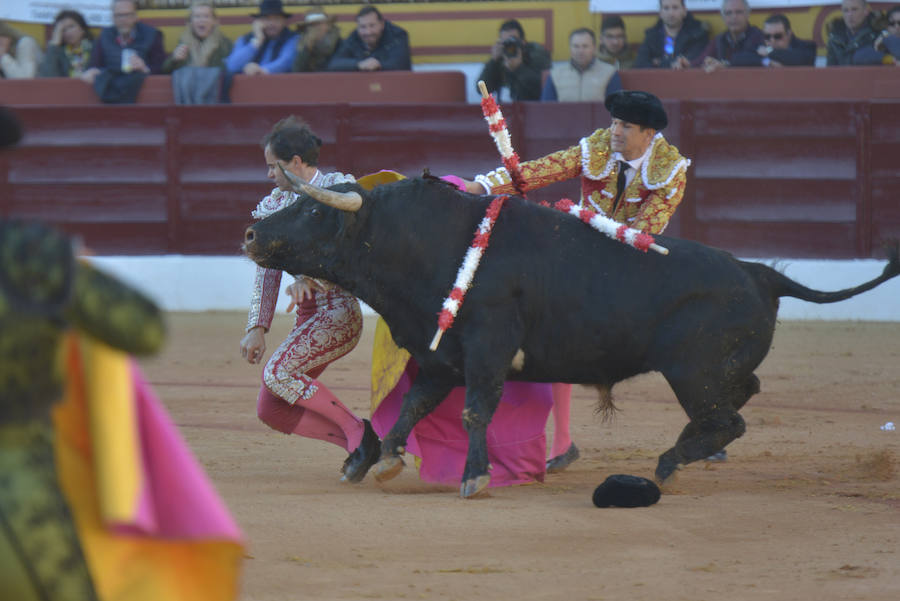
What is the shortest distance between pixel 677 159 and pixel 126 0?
6245mm

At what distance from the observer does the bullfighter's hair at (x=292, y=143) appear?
4.54 m

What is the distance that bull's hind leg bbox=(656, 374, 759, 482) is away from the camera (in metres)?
4.38

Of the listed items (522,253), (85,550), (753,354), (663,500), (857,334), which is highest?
(85,550)

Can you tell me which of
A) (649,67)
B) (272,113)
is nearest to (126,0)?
(272,113)

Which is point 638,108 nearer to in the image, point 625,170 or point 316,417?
point 625,170

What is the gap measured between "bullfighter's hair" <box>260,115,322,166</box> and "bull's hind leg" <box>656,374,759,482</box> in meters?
1.39

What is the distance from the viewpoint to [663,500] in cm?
424

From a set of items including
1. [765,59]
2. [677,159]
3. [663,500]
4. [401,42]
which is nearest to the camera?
[663,500]

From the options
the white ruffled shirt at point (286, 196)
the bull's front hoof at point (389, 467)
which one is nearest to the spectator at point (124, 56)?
the white ruffled shirt at point (286, 196)

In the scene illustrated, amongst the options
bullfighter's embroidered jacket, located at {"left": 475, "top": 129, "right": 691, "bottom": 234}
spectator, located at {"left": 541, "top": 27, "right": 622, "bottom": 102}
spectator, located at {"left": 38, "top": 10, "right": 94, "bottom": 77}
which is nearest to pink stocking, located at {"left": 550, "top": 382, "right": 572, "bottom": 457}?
bullfighter's embroidered jacket, located at {"left": 475, "top": 129, "right": 691, "bottom": 234}

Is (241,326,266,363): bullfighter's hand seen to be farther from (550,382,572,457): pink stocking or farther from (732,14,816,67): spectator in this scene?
(732,14,816,67): spectator

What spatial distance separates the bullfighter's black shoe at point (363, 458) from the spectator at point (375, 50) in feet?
17.8

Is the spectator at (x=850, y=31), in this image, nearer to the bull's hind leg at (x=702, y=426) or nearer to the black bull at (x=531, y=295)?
the black bull at (x=531, y=295)

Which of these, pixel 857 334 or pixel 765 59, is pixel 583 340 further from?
pixel 765 59
